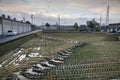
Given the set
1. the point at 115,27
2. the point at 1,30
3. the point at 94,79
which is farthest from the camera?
the point at 115,27

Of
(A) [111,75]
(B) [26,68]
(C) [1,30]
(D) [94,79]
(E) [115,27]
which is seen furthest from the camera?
(E) [115,27]

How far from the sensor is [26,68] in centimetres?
998

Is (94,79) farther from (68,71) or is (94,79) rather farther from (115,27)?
(115,27)

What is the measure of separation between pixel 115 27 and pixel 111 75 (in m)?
67.8

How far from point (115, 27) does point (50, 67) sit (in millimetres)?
66972

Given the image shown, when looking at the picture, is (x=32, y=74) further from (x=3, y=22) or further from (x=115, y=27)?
(x=115, y=27)

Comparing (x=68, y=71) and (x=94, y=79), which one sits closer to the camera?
(x=94, y=79)

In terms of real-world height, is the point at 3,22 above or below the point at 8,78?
above

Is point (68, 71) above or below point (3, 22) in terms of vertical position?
below

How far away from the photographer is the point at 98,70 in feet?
30.3

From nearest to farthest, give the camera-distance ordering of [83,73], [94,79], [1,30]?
[94,79] < [83,73] < [1,30]

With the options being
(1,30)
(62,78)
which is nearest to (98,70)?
(62,78)

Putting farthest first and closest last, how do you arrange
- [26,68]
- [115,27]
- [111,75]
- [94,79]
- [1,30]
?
[115,27] → [1,30] → [26,68] → [111,75] → [94,79]

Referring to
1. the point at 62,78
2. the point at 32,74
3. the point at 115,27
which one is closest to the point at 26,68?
the point at 32,74
